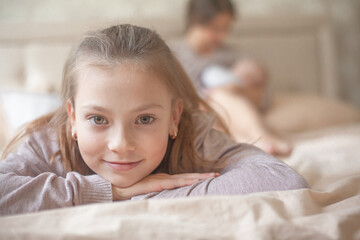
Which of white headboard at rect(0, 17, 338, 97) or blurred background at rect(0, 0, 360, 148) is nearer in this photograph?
blurred background at rect(0, 0, 360, 148)

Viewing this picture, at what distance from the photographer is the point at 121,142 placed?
640 millimetres

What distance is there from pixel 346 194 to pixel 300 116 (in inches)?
39.4

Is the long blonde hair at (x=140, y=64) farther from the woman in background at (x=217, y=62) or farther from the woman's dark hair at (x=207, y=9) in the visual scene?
the woman's dark hair at (x=207, y=9)

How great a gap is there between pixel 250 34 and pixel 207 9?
1.31 feet

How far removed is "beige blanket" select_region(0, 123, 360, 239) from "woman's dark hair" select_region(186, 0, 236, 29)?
4.37 feet

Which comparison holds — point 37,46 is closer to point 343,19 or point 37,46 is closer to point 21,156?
point 21,156

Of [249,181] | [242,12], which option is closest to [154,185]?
[249,181]

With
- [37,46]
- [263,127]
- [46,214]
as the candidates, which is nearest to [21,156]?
[46,214]

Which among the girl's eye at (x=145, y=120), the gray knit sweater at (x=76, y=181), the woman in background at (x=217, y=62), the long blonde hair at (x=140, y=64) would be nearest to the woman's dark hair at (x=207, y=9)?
the woman in background at (x=217, y=62)

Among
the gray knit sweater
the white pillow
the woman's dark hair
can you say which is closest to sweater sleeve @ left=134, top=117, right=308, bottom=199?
the gray knit sweater

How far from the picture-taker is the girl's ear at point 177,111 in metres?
0.77

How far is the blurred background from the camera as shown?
5.99 feet

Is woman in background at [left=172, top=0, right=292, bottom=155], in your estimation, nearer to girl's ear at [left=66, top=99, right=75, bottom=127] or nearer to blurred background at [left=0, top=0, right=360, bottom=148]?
blurred background at [left=0, top=0, right=360, bottom=148]

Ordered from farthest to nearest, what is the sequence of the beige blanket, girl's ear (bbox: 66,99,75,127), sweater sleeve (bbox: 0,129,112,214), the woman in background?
the woman in background < girl's ear (bbox: 66,99,75,127) < sweater sleeve (bbox: 0,129,112,214) < the beige blanket
